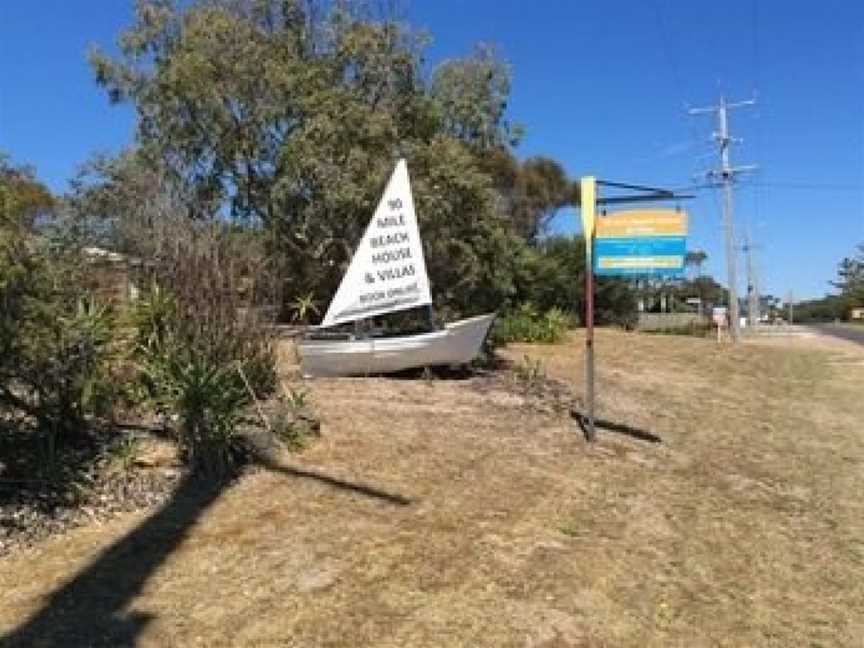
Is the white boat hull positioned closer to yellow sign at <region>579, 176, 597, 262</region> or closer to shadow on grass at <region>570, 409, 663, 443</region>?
shadow on grass at <region>570, 409, 663, 443</region>

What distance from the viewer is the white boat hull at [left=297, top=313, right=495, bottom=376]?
15680mm

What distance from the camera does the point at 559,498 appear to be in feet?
33.5

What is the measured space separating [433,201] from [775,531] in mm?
12483

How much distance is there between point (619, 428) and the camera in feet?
47.1

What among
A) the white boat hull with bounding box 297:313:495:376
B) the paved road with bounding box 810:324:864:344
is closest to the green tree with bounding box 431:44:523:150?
the white boat hull with bounding box 297:313:495:376

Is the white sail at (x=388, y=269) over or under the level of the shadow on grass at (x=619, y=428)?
over

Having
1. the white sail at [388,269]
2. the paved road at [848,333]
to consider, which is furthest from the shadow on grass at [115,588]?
the paved road at [848,333]

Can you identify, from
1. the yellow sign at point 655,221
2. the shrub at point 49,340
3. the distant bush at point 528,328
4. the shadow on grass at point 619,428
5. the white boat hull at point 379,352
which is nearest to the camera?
the shrub at point 49,340

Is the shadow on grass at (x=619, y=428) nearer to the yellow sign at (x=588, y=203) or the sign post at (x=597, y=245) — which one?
the sign post at (x=597, y=245)

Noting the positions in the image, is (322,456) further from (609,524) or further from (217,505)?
(609,524)

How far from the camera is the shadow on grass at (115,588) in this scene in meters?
6.23

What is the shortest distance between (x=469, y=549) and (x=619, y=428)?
254 inches

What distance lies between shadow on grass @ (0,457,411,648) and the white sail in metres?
7.01

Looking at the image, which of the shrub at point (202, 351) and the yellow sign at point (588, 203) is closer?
the shrub at point (202, 351)
